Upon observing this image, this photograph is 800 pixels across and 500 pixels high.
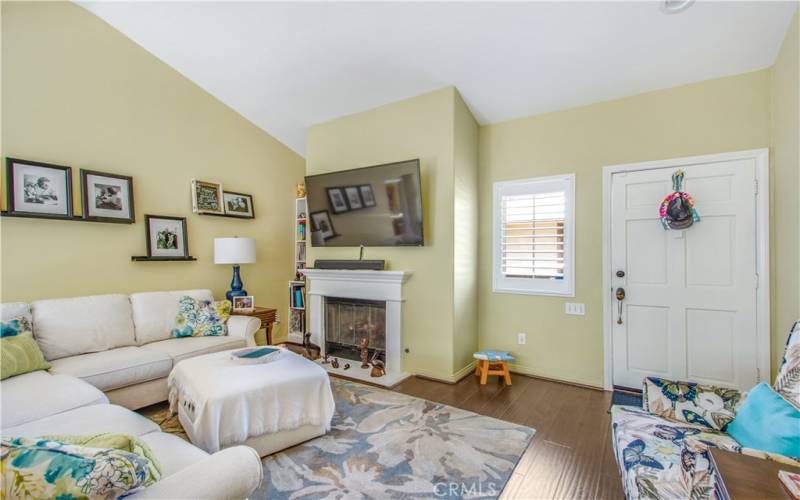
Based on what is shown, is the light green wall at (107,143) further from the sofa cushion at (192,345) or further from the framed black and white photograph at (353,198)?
the framed black and white photograph at (353,198)

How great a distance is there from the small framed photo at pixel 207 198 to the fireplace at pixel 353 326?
67.1 inches

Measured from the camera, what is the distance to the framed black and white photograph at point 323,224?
414 centimetres

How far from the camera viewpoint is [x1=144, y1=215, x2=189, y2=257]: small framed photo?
11.9ft

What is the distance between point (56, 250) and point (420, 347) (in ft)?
11.2

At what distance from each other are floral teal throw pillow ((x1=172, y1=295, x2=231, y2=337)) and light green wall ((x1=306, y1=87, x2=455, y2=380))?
168cm

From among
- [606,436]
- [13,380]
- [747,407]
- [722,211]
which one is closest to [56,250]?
[13,380]

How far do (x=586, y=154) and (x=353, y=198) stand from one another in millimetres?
2383

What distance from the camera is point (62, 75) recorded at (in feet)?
10.2

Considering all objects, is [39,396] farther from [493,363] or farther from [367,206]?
[493,363]

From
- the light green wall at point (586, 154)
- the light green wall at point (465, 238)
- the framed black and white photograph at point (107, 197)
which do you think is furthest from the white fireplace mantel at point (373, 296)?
the framed black and white photograph at point (107, 197)

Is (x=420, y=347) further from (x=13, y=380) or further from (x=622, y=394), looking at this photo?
(x=13, y=380)

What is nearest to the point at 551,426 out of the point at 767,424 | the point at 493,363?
the point at 493,363

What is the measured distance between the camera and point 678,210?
2.82m

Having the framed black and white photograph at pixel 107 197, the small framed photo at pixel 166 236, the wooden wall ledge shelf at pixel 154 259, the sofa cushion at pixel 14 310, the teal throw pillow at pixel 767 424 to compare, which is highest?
the framed black and white photograph at pixel 107 197
